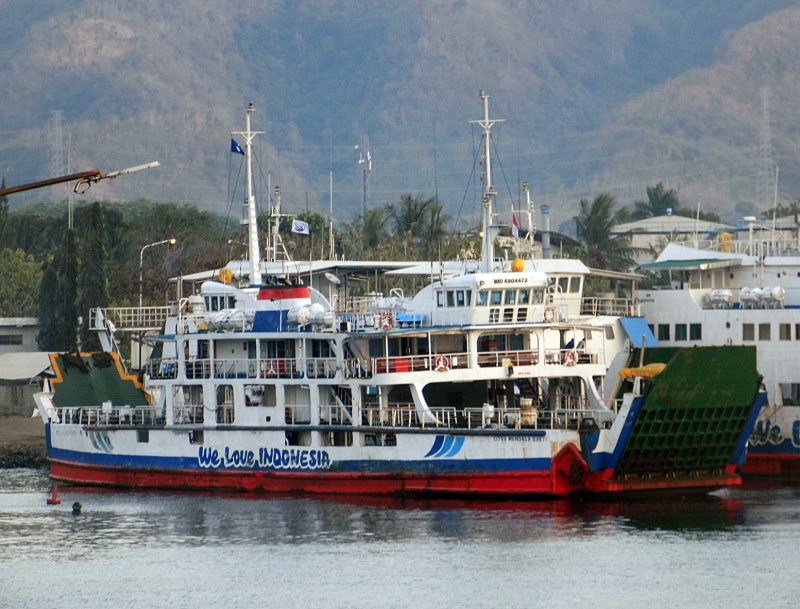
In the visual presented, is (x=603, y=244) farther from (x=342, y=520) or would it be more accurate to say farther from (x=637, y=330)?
(x=342, y=520)

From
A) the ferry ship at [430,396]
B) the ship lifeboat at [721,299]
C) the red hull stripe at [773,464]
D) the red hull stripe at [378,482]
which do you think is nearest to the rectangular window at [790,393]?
the red hull stripe at [773,464]

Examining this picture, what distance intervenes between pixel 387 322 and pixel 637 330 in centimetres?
1006

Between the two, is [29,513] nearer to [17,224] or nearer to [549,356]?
[549,356]

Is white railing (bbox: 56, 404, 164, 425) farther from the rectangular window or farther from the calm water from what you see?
the rectangular window

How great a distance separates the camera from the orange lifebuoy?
157ft

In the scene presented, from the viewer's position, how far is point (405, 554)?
39594mm

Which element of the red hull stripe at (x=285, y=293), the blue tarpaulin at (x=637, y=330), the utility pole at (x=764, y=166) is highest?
the utility pole at (x=764, y=166)

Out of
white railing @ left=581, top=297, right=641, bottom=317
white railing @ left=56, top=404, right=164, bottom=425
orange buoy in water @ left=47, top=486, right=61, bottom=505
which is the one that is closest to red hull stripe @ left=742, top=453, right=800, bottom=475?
white railing @ left=581, top=297, right=641, bottom=317

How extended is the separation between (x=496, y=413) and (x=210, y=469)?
9.08 m

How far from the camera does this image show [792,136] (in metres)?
200

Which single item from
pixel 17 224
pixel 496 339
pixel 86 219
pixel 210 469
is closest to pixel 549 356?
pixel 496 339

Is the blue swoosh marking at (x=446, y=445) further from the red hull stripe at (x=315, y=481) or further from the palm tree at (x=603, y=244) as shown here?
the palm tree at (x=603, y=244)

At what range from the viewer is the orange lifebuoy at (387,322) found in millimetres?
47812

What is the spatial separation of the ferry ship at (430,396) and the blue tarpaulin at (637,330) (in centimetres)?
8
